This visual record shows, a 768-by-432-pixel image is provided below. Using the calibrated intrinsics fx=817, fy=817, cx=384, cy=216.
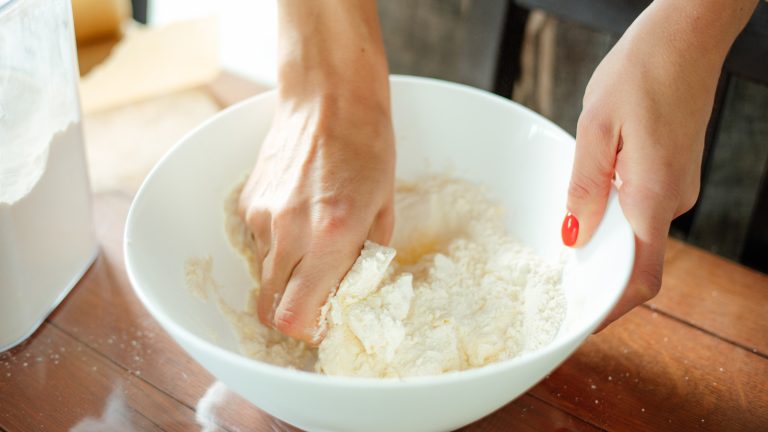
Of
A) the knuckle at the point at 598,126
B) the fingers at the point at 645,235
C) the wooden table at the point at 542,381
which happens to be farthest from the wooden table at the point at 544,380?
the knuckle at the point at 598,126

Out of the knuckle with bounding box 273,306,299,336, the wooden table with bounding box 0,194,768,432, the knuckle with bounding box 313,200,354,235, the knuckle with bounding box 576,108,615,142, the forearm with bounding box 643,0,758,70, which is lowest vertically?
the wooden table with bounding box 0,194,768,432

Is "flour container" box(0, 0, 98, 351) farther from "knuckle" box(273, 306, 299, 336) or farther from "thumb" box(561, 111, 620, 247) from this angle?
"thumb" box(561, 111, 620, 247)

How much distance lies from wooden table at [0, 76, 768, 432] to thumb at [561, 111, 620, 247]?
0.41 ft

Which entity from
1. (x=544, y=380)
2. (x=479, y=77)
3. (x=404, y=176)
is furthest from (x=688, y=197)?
(x=479, y=77)

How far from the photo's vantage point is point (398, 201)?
2.83 feet

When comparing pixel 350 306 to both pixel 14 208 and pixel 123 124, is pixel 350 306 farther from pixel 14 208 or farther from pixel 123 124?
pixel 123 124

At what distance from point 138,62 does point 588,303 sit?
74cm

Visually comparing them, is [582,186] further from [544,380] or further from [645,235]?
[544,380]

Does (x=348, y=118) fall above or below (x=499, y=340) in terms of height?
above

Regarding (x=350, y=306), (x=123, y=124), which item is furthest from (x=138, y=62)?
(x=350, y=306)

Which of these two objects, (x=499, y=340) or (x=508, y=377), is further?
(x=499, y=340)

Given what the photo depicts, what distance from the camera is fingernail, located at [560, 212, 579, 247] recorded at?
28.3 inches

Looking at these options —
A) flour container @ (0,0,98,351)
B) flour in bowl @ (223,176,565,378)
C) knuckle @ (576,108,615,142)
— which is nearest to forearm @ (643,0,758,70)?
knuckle @ (576,108,615,142)

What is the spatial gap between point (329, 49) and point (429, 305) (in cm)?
27
